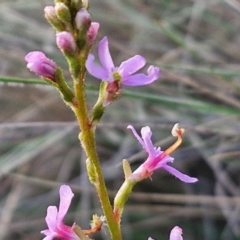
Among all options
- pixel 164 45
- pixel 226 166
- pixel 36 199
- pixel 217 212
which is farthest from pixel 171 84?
pixel 36 199

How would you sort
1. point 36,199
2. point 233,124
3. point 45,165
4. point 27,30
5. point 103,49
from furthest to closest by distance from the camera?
point 45,165
point 36,199
point 27,30
point 233,124
point 103,49

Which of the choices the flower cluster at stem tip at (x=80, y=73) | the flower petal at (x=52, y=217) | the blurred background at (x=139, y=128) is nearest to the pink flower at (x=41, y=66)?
the flower cluster at stem tip at (x=80, y=73)

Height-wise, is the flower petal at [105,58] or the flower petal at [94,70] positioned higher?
the flower petal at [105,58]

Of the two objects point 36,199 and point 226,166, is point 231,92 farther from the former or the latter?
point 36,199

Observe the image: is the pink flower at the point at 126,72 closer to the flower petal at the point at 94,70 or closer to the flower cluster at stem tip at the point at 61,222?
the flower petal at the point at 94,70

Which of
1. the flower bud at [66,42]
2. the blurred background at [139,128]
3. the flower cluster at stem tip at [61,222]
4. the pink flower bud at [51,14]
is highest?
the blurred background at [139,128]

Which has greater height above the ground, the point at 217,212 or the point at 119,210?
the point at 217,212

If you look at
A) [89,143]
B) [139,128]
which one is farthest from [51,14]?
[139,128]
